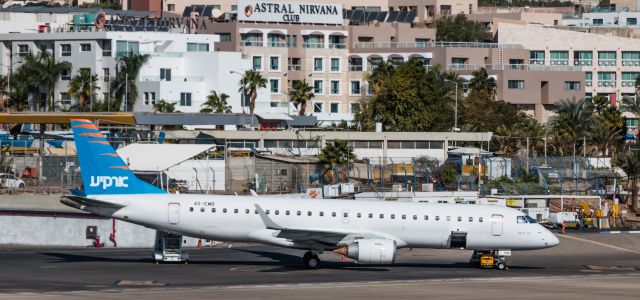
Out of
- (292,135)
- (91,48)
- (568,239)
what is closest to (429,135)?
(292,135)

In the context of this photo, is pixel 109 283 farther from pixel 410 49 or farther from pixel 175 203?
pixel 410 49

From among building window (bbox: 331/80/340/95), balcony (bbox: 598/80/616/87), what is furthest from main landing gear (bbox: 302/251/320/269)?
balcony (bbox: 598/80/616/87)

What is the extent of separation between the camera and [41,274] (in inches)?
2478

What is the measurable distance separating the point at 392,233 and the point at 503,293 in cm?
1095

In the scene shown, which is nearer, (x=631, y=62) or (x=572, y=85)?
(x=572, y=85)

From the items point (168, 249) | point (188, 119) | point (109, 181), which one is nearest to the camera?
point (109, 181)

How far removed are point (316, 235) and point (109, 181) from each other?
9.96m

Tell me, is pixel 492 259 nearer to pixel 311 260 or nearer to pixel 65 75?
pixel 311 260

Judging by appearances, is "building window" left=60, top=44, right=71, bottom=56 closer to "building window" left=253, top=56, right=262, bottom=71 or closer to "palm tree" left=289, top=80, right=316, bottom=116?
"building window" left=253, top=56, right=262, bottom=71

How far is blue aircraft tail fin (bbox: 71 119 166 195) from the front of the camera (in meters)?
66.4

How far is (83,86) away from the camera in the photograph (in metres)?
157

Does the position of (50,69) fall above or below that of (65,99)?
above

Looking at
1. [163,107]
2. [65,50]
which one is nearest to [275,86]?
[163,107]

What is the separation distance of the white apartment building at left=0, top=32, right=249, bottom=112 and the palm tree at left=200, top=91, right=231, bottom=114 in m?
1.80
